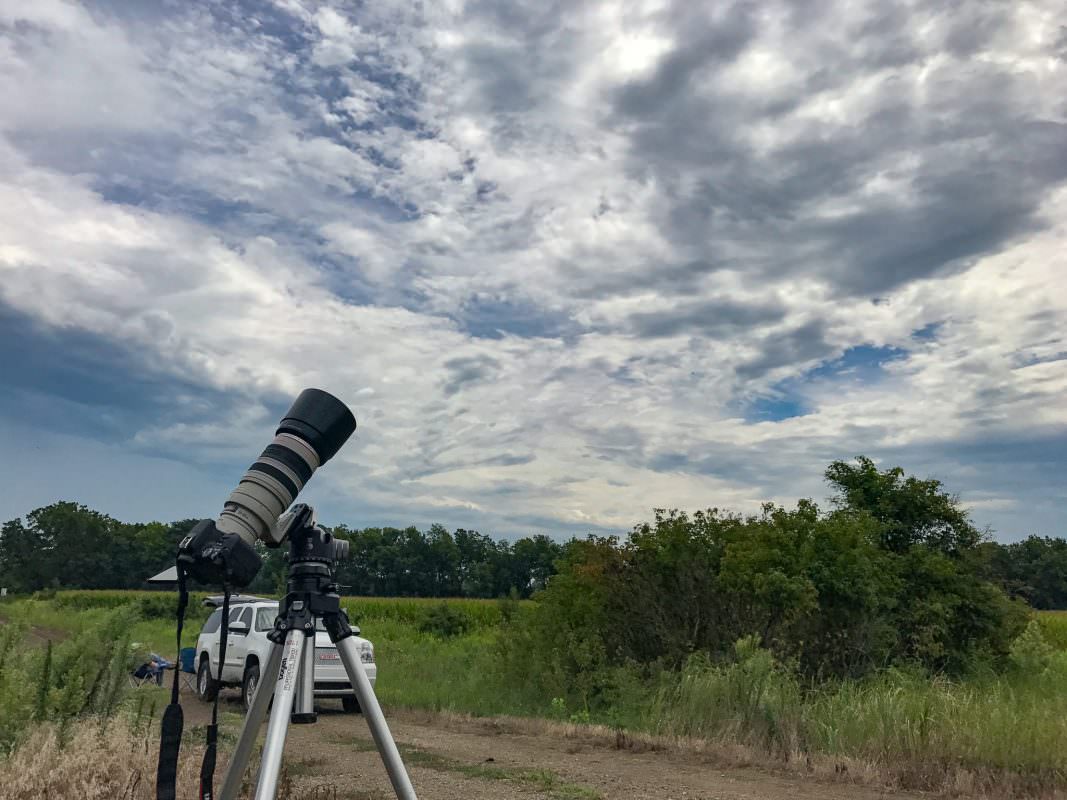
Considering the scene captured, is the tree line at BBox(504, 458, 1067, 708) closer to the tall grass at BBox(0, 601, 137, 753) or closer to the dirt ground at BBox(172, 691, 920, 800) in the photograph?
the dirt ground at BBox(172, 691, 920, 800)

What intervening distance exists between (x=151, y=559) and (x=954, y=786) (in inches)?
3794

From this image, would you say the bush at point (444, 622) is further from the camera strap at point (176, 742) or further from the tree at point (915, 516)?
the camera strap at point (176, 742)

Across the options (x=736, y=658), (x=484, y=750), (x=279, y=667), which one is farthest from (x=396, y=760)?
(x=736, y=658)

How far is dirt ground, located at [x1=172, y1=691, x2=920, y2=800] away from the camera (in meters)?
7.00

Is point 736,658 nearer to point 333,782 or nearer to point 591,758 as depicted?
point 591,758

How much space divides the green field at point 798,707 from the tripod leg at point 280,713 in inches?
168

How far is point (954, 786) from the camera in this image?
718 cm

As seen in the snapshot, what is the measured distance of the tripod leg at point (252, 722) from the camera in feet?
10.6

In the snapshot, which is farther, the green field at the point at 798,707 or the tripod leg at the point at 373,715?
the green field at the point at 798,707

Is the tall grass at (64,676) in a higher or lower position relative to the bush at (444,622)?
lower

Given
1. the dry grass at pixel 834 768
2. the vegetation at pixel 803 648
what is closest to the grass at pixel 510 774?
the dry grass at pixel 834 768

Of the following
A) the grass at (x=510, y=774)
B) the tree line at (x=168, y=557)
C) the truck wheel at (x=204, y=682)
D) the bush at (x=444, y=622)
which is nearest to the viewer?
the grass at (x=510, y=774)

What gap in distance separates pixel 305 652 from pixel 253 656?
10.4 m

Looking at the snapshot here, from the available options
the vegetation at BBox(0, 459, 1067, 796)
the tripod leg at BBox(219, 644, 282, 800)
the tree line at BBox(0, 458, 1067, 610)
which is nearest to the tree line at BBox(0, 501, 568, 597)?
the tree line at BBox(0, 458, 1067, 610)
